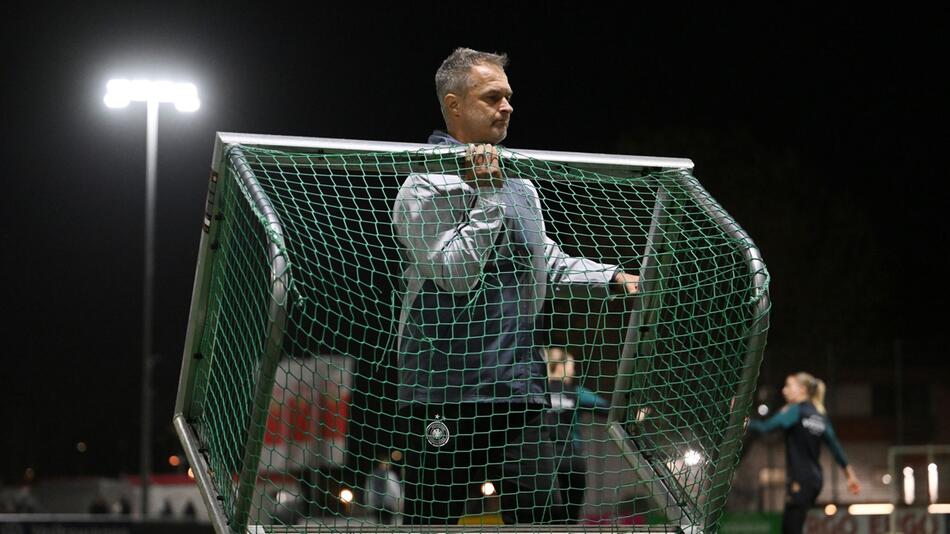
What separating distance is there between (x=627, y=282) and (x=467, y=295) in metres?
0.45

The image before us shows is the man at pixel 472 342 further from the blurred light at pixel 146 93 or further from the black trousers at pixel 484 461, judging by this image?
the blurred light at pixel 146 93

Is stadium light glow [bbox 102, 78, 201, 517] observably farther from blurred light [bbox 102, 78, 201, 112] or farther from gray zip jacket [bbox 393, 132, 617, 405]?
gray zip jacket [bbox 393, 132, 617, 405]

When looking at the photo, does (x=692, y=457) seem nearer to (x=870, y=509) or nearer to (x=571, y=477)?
(x=571, y=477)

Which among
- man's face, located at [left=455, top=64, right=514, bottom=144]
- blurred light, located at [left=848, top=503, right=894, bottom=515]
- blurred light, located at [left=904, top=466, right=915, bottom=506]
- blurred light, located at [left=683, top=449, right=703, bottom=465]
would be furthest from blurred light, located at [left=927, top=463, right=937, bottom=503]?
man's face, located at [left=455, top=64, right=514, bottom=144]

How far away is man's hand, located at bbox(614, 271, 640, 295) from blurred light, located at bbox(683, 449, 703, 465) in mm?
502

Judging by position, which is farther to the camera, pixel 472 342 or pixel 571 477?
pixel 571 477

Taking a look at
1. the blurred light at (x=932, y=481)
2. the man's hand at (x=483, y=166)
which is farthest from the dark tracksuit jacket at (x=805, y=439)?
the man's hand at (x=483, y=166)

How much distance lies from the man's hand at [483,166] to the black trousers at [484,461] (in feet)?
1.92

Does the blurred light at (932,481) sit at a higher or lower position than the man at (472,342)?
higher

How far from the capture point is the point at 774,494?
16.1m

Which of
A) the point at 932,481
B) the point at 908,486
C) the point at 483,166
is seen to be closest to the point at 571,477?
the point at 483,166

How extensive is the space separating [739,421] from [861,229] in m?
22.5

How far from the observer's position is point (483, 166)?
3.41 metres

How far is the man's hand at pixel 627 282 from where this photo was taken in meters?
3.55
